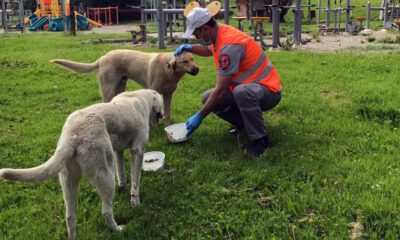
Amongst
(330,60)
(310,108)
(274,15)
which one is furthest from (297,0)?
(310,108)

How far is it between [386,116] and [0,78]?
8.37m

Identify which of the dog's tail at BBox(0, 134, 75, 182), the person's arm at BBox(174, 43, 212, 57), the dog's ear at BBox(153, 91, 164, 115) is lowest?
the dog's tail at BBox(0, 134, 75, 182)

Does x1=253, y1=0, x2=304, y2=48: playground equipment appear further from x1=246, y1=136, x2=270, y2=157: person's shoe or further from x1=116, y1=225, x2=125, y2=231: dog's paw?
x1=116, y1=225, x2=125, y2=231: dog's paw

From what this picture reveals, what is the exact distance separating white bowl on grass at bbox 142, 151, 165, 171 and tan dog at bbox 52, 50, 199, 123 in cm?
140

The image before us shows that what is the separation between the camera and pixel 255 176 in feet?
15.3

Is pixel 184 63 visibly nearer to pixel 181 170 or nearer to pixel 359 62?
pixel 181 170

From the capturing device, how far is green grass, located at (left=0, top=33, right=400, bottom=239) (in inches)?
150

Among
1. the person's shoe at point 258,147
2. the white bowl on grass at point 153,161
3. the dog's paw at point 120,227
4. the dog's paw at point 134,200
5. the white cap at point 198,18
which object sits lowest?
the dog's paw at point 120,227

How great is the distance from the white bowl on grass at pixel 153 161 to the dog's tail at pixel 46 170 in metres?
1.79

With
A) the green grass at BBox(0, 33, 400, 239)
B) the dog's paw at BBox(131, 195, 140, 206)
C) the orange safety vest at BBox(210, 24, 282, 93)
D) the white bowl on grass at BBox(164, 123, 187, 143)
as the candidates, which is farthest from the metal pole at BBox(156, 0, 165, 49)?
the dog's paw at BBox(131, 195, 140, 206)

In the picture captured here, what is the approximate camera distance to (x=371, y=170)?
4582mm

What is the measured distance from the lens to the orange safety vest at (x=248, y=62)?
209 inches

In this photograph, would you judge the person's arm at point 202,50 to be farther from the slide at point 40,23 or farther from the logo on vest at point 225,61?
the slide at point 40,23

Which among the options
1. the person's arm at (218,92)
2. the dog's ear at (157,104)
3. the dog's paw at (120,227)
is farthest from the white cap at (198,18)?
the dog's paw at (120,227)
